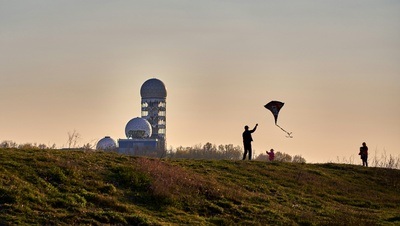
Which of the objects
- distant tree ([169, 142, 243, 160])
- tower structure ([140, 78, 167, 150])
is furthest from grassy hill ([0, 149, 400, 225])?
tower structure ([140, 78, 167, 150])

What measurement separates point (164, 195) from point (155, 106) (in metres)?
124

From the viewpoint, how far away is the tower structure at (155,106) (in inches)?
6019

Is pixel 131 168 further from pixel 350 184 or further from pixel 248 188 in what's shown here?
pixel 350 184

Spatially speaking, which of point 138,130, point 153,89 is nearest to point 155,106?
point 153,89

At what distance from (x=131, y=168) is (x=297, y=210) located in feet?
21.8

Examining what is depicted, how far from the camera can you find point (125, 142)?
5792 inches

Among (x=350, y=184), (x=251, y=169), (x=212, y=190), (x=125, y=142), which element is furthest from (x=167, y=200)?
(x=125, y=142)

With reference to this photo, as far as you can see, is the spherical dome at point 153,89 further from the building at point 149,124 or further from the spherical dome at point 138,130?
the spherical dome at point 138,130

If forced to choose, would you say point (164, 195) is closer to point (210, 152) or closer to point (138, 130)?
point (210, 152)

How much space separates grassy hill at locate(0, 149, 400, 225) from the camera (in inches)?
1083

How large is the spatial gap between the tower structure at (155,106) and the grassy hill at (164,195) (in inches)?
4358

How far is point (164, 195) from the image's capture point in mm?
31000

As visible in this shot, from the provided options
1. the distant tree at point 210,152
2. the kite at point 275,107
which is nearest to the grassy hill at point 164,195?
the kite at point 275,107

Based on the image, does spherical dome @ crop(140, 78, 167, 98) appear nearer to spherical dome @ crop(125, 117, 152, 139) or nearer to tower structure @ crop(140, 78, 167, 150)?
tower structure @ crop(140, 78, 167, 150)
